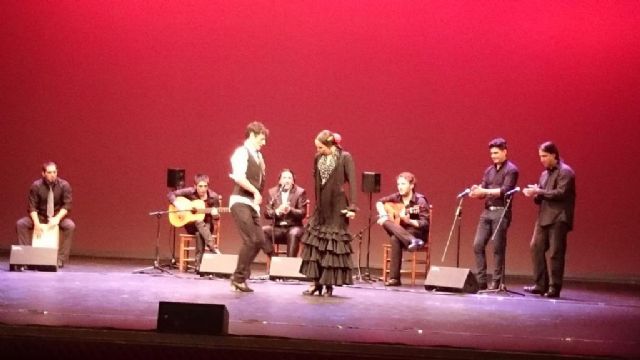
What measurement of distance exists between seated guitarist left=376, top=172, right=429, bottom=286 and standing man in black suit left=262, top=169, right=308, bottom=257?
3.05 feet

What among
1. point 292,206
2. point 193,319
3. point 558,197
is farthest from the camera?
point 292,206

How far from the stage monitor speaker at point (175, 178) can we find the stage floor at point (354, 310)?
100 cm

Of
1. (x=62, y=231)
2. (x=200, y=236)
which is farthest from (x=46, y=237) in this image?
(x=200, y=236)

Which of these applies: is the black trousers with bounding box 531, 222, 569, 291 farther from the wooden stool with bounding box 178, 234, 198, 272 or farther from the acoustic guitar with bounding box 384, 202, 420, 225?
the wooden stool with bounding box 178, 234, 198, 272

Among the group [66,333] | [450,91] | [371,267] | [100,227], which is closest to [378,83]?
[450,91]

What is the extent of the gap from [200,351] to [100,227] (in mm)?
7819

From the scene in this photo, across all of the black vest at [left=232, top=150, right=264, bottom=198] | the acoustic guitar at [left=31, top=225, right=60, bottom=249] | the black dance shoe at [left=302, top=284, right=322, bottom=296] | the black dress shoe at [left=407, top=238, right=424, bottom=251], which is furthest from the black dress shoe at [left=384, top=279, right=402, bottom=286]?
the acoustic guitar at [left=31, top=225, right=60, bottom=249]

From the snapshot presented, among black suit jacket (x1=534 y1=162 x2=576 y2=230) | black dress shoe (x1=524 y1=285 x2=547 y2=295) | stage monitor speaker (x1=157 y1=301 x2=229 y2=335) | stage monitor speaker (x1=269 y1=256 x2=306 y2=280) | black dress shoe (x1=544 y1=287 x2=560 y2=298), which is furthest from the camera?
stage monitor speaker (x1=269 y1=256 x2=306 y2=280)

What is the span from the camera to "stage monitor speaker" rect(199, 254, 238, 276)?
984cm

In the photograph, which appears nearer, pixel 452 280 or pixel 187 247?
pixel 452 280

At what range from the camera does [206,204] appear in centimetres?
1074

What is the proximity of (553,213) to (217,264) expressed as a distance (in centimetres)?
342

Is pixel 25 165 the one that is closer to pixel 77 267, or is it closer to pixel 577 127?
pixel 77 267

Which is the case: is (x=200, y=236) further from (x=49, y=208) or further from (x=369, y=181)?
(x=369, y=181)
